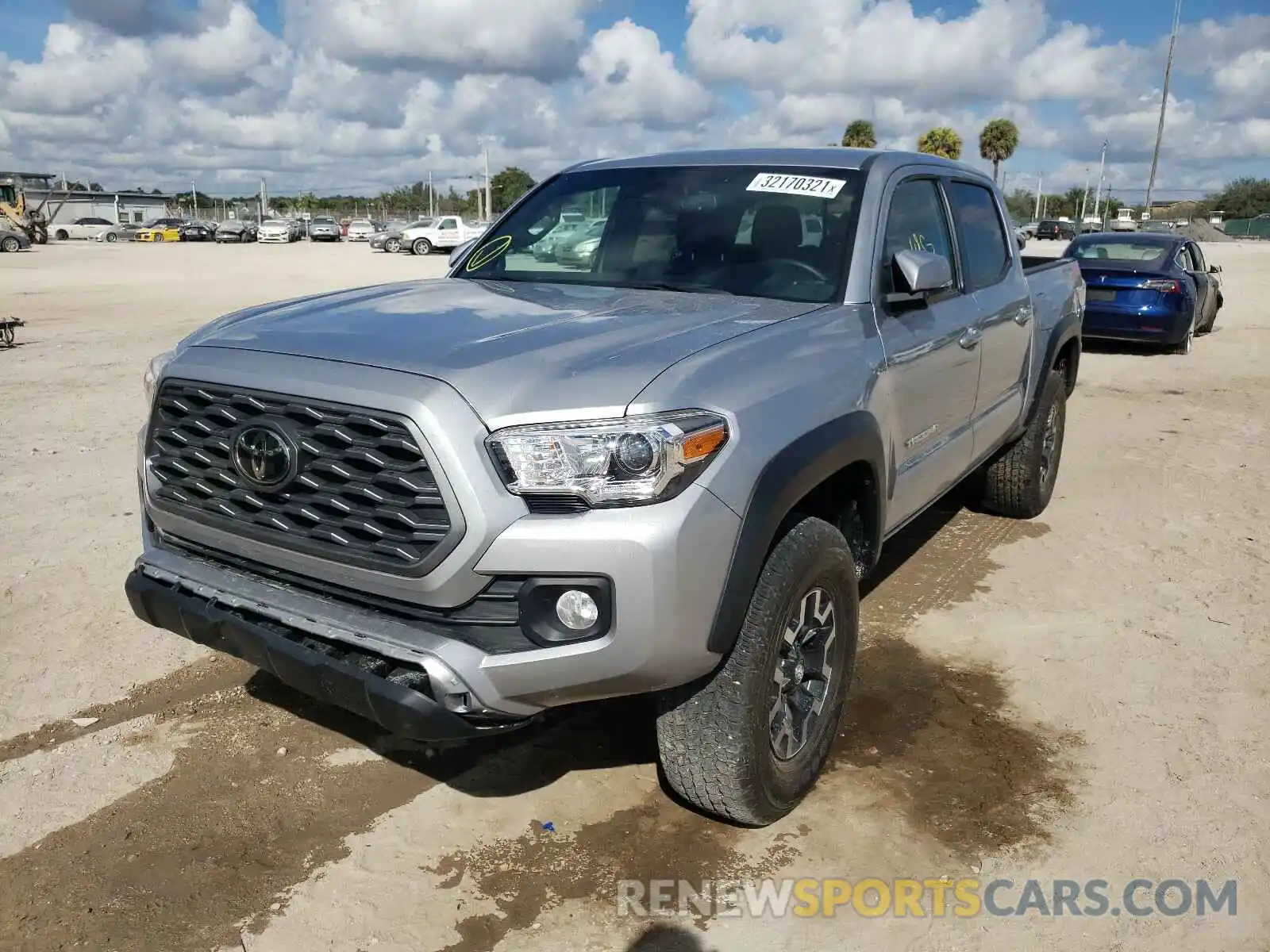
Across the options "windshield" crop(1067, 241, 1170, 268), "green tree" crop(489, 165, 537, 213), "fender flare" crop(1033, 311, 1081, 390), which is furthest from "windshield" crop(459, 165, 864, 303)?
"green tree" crop(489, 165, 537, 213)

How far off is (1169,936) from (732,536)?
1583 millimetres

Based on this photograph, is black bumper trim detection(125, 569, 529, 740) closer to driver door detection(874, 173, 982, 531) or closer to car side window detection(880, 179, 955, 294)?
driver door detection(874, 173, 982, 531)

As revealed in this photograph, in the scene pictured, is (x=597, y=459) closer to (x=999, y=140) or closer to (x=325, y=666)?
(x=325, y=666)

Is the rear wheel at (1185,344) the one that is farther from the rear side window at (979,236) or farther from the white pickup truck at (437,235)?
the white pickup truck at (437,235)

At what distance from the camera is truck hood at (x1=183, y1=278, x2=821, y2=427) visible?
100 inches

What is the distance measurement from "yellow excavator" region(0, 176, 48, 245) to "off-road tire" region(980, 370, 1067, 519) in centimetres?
4495

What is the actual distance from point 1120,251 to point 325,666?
1330 cm

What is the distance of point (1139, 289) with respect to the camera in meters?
12.9

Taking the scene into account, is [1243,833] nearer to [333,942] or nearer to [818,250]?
[818,250]

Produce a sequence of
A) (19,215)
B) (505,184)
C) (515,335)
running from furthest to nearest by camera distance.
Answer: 1. (505,184)
2. (19,215)
3. (515,335)

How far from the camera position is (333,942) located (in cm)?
267

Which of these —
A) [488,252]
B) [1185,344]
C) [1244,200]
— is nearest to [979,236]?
[488,252]

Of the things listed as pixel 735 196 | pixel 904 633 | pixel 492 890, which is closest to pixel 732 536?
pixel 492 890

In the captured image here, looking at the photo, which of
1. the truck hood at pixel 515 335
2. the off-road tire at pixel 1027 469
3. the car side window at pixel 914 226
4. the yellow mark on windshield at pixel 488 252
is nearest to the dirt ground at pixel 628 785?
the off-road tire at pixel 1027 469
